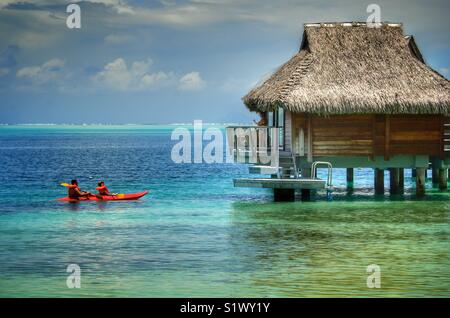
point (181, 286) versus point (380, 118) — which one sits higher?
point (380, 118)

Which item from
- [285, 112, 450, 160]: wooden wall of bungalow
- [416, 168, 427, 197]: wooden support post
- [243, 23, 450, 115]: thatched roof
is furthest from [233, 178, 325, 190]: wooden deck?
[416, 168, 427, 197]: wooden support post

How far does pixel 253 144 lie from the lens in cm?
3191

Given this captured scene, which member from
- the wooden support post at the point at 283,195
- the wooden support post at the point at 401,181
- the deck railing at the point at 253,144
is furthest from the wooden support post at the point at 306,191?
the wooden support post at the point at 401,181

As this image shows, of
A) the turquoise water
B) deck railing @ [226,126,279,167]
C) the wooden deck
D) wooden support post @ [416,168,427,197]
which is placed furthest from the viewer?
wooden support post @ [416,168,427,197]

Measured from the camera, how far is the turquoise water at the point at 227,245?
18.5 metres

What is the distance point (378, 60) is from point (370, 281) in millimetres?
16493

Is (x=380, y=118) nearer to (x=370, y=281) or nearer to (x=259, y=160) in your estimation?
(x=259, y=160)

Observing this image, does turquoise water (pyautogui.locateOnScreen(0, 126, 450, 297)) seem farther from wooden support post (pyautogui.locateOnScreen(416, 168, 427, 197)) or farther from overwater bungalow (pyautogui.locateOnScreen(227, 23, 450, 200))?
overwater bungalow (pyautogui.locateOnScreen(227, 23, 450, 200))

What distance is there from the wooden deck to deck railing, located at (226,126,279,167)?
81cm

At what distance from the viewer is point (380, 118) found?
3312cm

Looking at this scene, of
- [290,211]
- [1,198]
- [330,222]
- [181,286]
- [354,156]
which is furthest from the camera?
[1,198]

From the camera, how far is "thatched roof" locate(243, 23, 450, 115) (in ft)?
105
